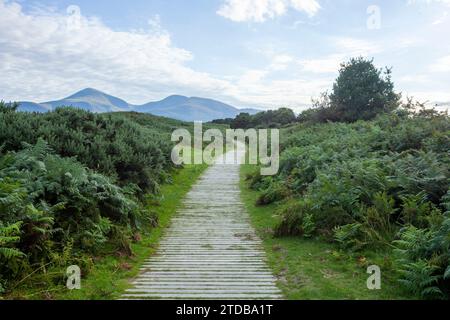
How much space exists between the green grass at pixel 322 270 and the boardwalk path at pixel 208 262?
11.4 inches

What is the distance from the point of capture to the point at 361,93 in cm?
3553

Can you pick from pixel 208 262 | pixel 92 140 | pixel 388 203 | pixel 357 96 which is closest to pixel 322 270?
pixel 208 262

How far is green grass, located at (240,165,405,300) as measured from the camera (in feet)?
21.0

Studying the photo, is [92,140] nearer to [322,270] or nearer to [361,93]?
[322,270]

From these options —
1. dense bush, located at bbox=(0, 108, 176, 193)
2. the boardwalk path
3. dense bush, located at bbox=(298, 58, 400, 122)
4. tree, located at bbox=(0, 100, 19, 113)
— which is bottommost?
the boardwalk path

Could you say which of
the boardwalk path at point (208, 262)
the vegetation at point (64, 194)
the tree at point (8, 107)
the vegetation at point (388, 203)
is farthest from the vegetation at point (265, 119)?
the boardwalk path at point (208, 262)

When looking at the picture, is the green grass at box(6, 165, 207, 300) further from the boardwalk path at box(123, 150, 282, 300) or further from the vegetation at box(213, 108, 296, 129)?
the vegetation at box(213, 108, 296, 129)

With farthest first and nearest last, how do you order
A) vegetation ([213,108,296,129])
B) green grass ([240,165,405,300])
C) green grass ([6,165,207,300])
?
vegetation ([213,108,296,129]) < green grass ([240,165,405,300]) < green grass ([6,165,207,300])

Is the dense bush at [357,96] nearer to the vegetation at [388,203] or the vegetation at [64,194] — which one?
the vegetation at [388,203]

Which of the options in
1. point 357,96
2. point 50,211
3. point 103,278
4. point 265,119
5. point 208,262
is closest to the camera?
point 103,278

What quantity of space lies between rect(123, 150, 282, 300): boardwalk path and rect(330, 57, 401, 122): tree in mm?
23682

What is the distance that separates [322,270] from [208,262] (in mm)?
2100

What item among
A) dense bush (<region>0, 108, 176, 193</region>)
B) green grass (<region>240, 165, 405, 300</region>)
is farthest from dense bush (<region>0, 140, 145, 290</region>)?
green grass (<region>240, 165, 405, 300</region>)
